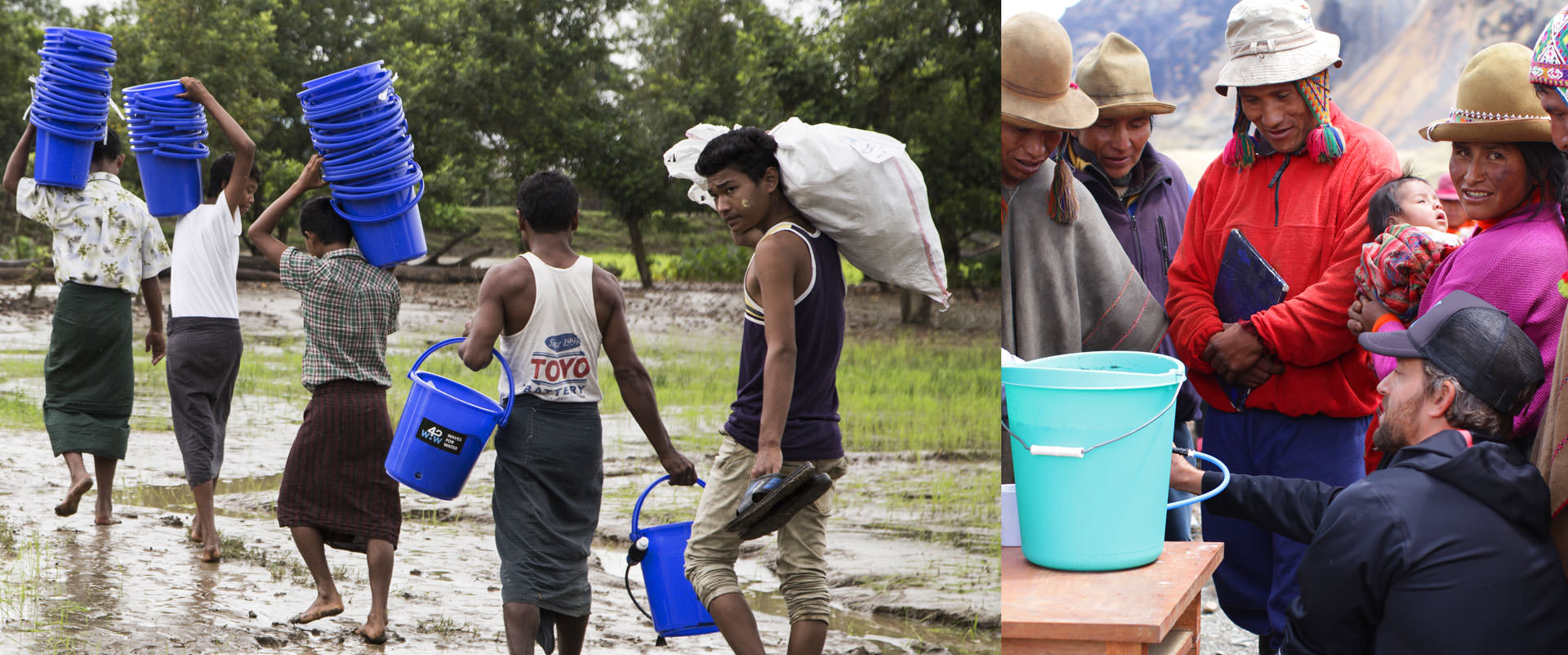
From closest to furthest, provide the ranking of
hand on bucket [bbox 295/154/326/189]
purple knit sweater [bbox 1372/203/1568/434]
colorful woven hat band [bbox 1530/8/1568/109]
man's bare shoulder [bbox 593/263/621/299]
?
colorful woven hat band [bbox 1530/8/1568/109]
purple knit sweater [bbox 1372/203/1568/434]
man's bare shoulder [bbox 593/263/621/299]
hand on bucket [bbox 295/154/326/189]

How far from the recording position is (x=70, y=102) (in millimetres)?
3469

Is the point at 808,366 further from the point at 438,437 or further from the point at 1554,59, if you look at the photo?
the point at 1554,59

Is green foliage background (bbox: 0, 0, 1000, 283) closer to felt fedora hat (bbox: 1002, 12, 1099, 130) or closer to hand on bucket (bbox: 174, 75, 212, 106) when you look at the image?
hand on bucket (bbox: 174, 75, 212, 106)

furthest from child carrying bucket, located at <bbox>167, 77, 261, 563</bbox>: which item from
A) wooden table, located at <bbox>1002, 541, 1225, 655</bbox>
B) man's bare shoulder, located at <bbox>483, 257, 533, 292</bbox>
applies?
wooden table, located at <bbox>1002, 541, 1225, 655</bbox>

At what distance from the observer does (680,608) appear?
3.05 metres

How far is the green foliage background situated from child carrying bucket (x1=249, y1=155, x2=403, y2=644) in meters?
0.29

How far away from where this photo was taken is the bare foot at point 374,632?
3.35 m

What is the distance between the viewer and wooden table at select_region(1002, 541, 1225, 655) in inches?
74.2

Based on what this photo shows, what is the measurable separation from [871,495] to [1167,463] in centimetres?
331

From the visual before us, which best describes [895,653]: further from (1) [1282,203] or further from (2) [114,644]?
(2) [114,644]

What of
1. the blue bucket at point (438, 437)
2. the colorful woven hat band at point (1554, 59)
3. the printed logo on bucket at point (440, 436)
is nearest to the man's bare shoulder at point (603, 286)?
the blue bucket at point (438, 437)

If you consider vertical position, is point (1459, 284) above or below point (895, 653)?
above

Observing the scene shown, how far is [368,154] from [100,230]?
1.04 m

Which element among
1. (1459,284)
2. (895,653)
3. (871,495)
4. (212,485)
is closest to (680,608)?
(895,653)
